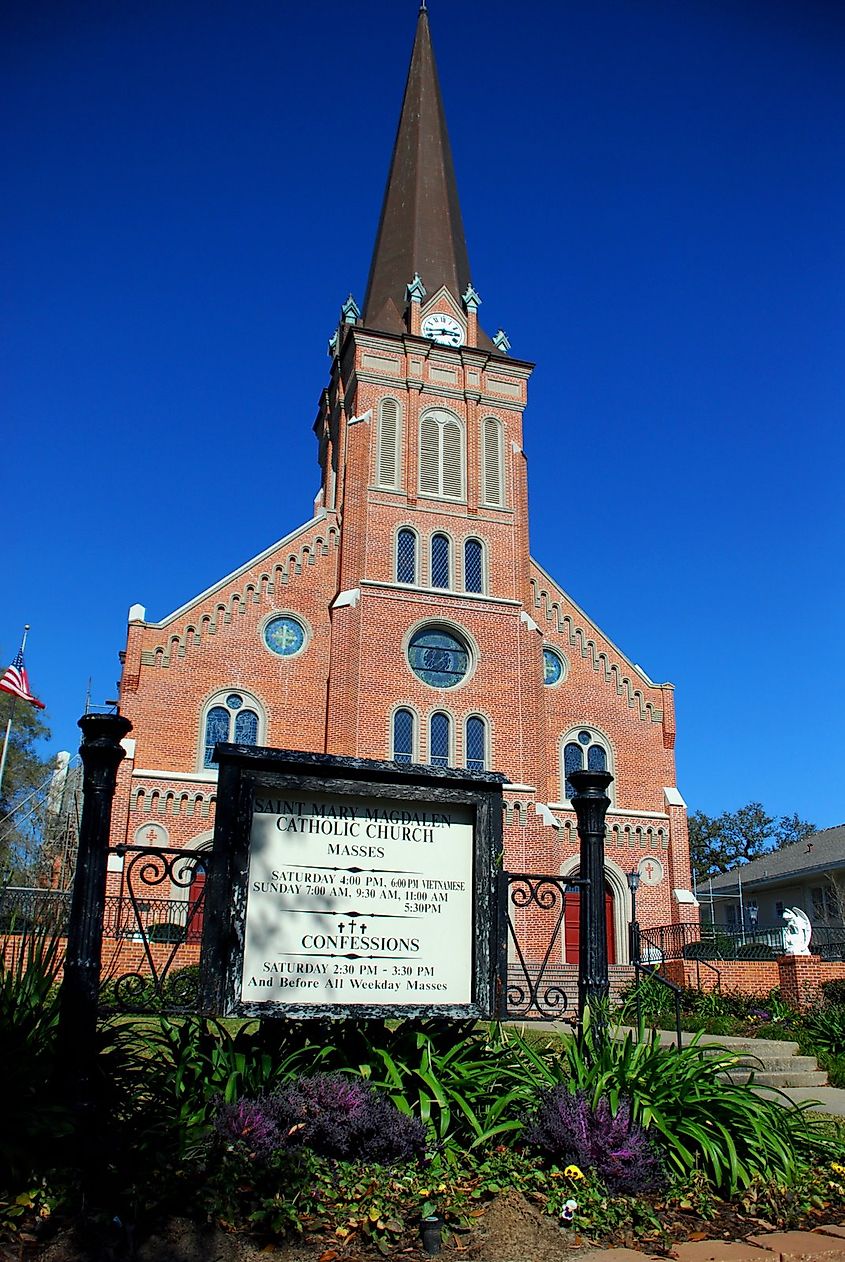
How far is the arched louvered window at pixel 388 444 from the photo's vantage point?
99.8ft

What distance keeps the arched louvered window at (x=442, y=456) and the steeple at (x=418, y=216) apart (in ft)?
11.5

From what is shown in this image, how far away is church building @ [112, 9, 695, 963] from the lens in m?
27.2

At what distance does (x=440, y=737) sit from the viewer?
92.6 ft

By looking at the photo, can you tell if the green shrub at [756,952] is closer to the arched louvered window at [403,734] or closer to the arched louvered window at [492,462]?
the arched louvered window at [403,734]

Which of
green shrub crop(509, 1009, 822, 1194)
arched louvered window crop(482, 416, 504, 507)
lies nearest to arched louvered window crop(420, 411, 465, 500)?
arched louvered window crop(482, 416, 504, 507)

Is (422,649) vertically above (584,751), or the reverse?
(422,649)

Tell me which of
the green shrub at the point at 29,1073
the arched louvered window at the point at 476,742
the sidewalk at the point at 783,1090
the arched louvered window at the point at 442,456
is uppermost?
the arched louvered window at the point at 442,456

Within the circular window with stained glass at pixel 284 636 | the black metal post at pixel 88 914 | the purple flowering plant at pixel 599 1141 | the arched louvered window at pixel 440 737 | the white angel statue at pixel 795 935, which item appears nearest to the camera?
the purple flowering plant at pixel 599 1141

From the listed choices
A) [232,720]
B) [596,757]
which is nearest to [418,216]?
[232,720]

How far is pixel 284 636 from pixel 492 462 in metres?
8.55

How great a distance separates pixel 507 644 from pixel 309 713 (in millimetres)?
6039

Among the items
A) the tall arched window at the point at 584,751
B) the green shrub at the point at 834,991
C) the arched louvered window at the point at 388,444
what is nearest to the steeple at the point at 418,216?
the arched louvered window at the point at 388,444

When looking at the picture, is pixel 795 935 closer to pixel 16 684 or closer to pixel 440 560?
pixel 440 560

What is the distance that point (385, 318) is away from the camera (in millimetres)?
33062
